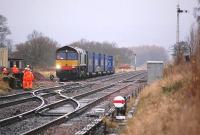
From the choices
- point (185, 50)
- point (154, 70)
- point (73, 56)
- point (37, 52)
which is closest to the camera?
point (154, 70)

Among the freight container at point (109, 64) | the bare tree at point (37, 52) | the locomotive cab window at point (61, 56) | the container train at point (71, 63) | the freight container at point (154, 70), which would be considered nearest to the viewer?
the freight container at point (154, 70)

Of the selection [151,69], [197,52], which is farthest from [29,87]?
[197,52]

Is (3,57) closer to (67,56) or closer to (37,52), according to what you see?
(67,56)

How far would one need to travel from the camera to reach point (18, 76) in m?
31.5

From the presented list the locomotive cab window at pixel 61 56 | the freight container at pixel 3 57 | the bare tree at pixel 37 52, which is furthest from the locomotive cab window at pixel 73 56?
the bare tree at pixel 37 52

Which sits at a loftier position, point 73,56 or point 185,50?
point 185,50

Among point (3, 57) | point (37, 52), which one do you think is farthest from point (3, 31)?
point (3, 57)

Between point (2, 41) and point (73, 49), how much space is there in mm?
72686

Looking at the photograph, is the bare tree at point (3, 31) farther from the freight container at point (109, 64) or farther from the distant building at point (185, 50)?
the distant building at point (185, 50)

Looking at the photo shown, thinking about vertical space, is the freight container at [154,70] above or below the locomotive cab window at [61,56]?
below

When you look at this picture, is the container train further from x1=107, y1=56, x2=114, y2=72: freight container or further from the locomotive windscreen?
x1=107, y1=56, x2=114, y2=72: freight container

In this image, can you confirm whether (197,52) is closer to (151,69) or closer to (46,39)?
(151,69)

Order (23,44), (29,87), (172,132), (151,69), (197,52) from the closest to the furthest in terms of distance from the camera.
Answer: (172,132), (197,52), (151,69), (29,87), (23,44)

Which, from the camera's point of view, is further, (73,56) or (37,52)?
(37,52)
